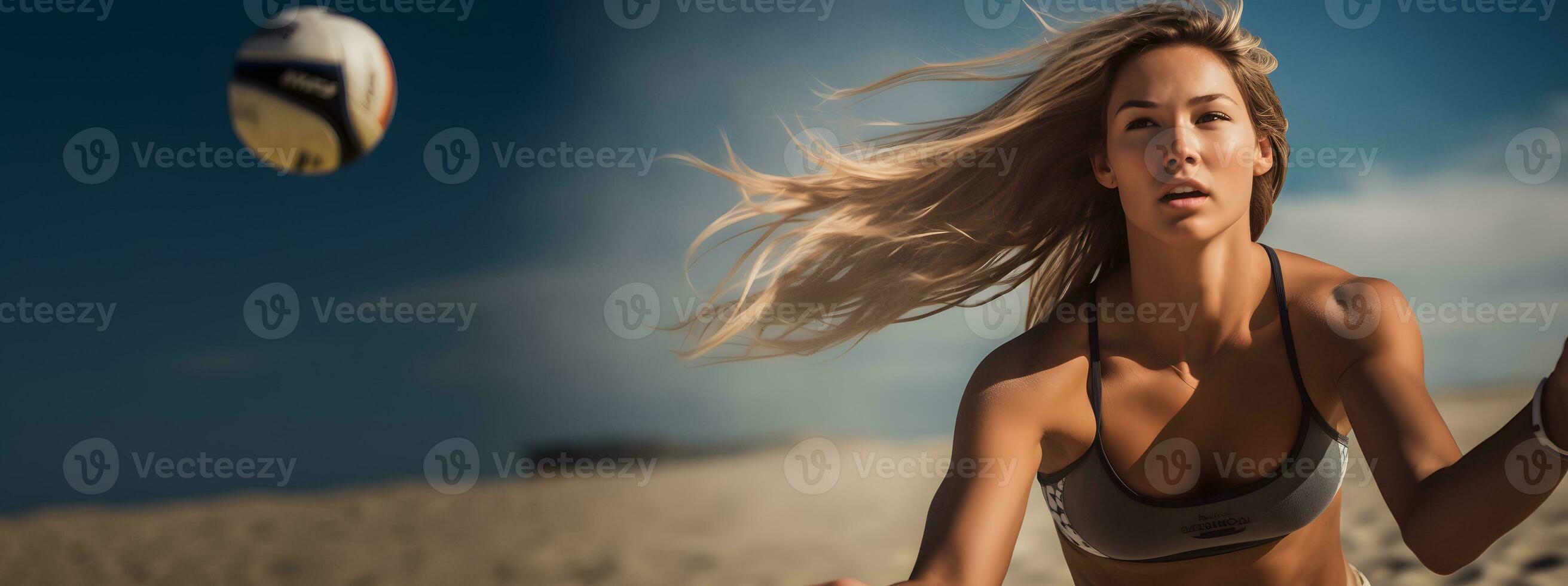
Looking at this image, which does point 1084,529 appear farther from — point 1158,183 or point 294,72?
point 294,72

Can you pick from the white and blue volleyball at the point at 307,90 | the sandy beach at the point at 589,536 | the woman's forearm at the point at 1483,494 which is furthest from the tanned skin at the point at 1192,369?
the sandy beach at the point at 589,536

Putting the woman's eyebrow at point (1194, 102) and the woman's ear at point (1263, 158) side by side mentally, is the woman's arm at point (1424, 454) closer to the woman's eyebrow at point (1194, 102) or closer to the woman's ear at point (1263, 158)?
the woman's ear at point (1263, 158)

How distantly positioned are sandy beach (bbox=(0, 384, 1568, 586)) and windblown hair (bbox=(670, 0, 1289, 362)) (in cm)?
265

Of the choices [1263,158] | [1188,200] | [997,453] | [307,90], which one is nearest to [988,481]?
[997,453]

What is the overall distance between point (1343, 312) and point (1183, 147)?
1.98ft

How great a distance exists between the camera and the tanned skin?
7.93 feet

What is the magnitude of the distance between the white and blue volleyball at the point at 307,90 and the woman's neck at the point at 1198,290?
2258 millimetres

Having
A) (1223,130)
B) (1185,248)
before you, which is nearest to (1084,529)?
(1185,248)

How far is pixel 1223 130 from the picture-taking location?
2.57 metres

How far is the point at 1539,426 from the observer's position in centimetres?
183

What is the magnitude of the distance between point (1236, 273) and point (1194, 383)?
11.8 inches

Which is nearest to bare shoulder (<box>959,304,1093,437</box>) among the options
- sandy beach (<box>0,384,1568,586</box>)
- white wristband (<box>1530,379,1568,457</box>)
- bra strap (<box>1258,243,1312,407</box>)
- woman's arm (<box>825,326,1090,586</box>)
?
woman's arm (<box>825,326,1090,586</box>)

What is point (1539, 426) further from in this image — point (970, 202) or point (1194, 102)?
point (970, 202)

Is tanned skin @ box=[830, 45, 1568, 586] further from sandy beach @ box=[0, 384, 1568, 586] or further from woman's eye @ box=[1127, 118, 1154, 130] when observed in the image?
sandy beach @ box=[0, 384, 1568, 586]
